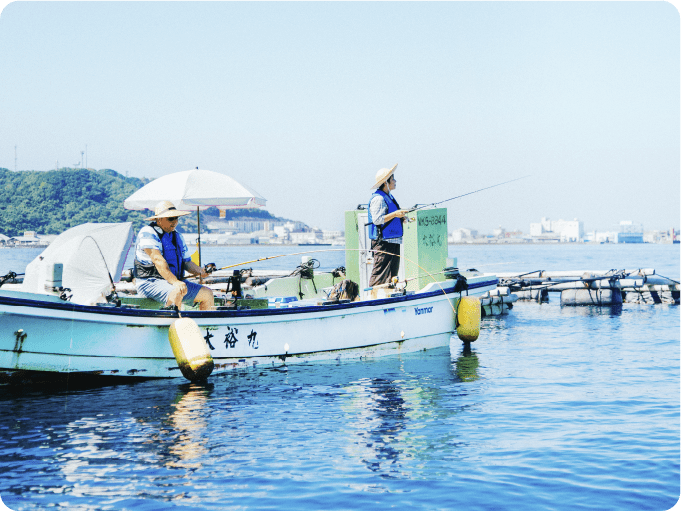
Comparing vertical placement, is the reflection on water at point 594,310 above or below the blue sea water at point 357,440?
below

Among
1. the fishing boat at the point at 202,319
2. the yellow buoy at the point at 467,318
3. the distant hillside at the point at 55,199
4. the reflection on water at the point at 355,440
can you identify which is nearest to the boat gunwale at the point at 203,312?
the fishing boat at the point at 202,319

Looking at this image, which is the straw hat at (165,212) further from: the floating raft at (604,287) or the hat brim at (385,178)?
the floating raft at (604,287)

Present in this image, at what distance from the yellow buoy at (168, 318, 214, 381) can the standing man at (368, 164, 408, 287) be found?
3520mm

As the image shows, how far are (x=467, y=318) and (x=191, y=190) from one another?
5.45 m

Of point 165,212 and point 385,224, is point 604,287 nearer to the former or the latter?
point 385,224

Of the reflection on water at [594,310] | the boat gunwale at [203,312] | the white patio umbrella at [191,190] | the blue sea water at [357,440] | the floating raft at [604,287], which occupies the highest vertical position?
the white patio umbrella at [191,190]

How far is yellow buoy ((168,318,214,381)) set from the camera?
364 inches

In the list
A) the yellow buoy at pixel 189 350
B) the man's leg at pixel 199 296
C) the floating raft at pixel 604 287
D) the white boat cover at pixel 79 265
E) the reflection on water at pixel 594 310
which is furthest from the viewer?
the floating raft at pixel 604 287

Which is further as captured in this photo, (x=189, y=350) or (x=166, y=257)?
(x=166, y=257)

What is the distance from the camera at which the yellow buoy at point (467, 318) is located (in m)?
13.1

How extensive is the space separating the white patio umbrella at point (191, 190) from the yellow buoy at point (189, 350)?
11.3 ft

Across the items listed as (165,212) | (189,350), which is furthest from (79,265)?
(189,350)

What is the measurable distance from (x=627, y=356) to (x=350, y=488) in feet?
30.2

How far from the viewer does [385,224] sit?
11617 millimetres
